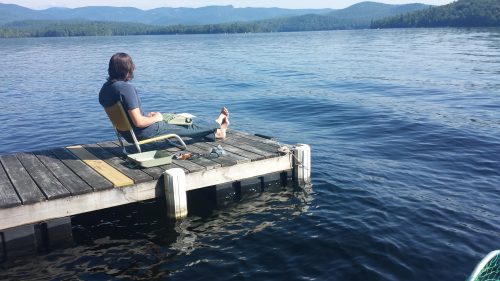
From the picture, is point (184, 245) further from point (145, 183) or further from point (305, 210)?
point (305, 210)

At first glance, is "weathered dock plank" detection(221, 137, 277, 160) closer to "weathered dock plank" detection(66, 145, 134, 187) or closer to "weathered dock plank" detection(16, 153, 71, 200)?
"weathered dock plank" detection(66, 145, 134, 187)

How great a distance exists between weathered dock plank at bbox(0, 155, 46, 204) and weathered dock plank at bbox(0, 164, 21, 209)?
76 mm

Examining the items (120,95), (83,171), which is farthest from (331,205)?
(83,171)

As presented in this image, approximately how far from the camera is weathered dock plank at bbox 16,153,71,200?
7907 mm

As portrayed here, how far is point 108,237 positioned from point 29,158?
2842 millimetres

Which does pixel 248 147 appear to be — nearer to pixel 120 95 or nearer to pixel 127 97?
pixel 127 97

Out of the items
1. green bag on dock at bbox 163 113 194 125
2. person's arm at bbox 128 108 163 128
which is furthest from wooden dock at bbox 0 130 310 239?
person's arm at bbox 128 108 163 128

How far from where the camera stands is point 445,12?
14975 centimetres

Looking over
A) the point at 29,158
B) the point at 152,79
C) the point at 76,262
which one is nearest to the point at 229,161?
the point at 76,262

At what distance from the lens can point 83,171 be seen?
30.0 ft

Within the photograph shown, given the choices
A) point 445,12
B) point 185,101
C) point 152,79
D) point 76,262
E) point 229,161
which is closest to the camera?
point 76,262

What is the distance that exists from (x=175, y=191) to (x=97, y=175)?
1.57 meters

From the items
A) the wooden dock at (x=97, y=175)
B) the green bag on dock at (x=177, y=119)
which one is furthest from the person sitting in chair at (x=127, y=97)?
the wooden dock at (x=97, y=175)

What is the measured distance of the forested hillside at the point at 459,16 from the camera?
12650 centimetres
